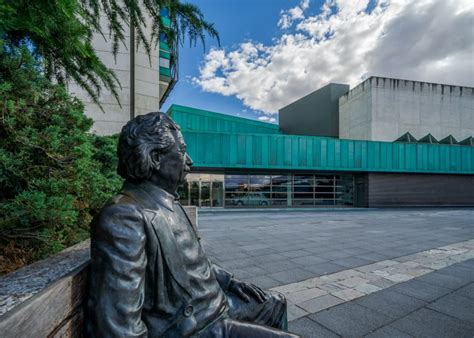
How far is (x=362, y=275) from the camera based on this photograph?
4.50 m

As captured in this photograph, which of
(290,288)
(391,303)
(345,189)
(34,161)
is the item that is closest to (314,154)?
(345,189)

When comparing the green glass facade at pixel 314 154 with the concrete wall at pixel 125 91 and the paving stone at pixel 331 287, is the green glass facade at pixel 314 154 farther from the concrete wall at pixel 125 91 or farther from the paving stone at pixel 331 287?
the paving stone at pixel 331 287

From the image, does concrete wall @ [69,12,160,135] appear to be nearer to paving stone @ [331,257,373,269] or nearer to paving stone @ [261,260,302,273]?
paving stone @ [261,260,302,273]

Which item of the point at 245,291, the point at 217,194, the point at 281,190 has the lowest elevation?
the point at 217,194

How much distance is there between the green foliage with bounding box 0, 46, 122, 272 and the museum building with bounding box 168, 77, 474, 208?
16014 millimetres

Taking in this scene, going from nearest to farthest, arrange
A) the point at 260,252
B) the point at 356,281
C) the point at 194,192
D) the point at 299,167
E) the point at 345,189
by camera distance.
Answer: the point at 356,281 < the point at 260,252 < the point at 194,192 < the point at 299,167 < the point at 345,189

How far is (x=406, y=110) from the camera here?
90.1 ft

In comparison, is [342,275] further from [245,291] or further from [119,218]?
[119,218]

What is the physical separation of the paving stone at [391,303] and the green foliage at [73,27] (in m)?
3.59

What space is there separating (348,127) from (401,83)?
644cm

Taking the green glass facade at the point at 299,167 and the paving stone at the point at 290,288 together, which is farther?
the green glass facade at the point at 299,167

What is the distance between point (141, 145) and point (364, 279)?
429 cm

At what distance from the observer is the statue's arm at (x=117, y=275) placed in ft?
3.44

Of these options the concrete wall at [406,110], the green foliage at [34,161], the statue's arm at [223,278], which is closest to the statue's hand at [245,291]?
the statue's arm at [223,278]
